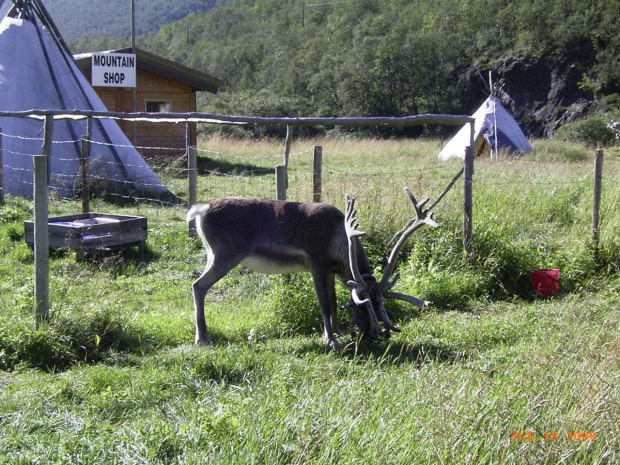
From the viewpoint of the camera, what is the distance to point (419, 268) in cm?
995

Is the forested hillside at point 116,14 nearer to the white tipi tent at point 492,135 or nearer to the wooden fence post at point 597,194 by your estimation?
the white tipi tent at point 492,135

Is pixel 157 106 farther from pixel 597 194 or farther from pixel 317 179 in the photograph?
pixel 597 194

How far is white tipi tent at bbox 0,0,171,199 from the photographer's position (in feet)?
55.1

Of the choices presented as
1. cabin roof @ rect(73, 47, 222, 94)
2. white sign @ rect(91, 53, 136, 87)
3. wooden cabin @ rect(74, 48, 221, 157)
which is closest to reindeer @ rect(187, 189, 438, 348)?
white sign @ rect(91, 53, 136, 87)

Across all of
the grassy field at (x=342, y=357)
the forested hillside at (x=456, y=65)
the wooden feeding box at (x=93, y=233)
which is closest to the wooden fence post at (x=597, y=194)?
the grassy field at (x=342, y=357)

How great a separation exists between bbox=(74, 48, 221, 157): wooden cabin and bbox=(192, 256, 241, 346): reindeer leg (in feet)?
60.0

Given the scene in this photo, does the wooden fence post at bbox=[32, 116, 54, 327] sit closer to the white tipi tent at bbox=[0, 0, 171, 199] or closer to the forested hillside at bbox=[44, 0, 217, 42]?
the white tipi tent at bbox=[0, 0, 171, 199]

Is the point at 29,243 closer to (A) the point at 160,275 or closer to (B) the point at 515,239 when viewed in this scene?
(A) the point at 160,275

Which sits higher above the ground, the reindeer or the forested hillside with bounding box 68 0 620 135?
the forested hillside with bounding box 68 0 620 135

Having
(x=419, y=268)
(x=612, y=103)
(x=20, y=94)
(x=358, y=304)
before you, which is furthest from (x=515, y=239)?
A: (x=612, y=103)

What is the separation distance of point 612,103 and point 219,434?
160 feet

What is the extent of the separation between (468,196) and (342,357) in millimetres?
3808

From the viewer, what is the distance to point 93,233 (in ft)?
35.5
